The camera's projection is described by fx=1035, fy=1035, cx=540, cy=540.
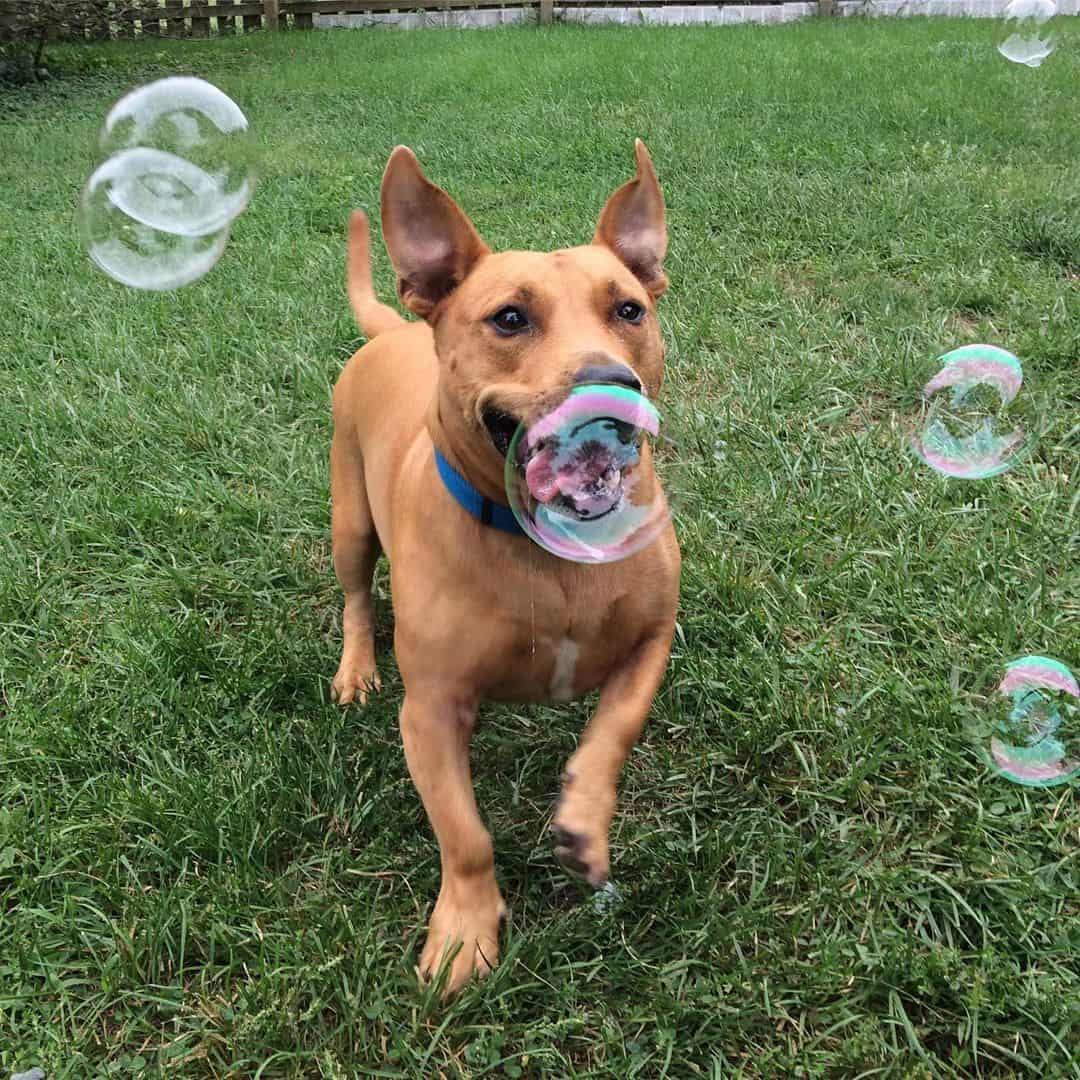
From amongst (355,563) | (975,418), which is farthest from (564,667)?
(975,418)

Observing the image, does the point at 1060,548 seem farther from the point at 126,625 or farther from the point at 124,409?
the point at 124,409

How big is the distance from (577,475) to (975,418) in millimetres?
2282

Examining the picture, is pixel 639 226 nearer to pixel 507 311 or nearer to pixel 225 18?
pixel 507 311

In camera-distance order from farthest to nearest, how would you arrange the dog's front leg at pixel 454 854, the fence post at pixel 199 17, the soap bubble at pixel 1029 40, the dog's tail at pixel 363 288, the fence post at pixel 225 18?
the fence post at pixel 225 18 < the fence post at pixel 199 17 < the soap bubble at pixel 1029 40 < the dog's tail at pixel 363 288 < the dog's front leg at pixel 454 854

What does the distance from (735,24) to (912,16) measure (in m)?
2.68

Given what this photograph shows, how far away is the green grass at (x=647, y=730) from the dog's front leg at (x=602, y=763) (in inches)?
11.3

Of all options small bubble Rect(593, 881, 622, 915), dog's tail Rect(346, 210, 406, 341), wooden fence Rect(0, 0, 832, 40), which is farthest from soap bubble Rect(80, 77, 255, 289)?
wooden fence Rect(0, 0, 832, 40)

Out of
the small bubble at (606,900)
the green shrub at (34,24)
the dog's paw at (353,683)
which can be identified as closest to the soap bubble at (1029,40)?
the dog's paw at (353,683)

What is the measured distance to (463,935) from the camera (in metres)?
2.16

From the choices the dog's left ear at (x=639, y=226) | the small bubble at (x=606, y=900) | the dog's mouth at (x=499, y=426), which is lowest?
the small bubble at (x=606, y=900)

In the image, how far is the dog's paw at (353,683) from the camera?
3.09 m

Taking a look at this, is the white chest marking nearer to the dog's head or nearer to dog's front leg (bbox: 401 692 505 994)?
dog's front leg (bbox: 401 692 505 994)

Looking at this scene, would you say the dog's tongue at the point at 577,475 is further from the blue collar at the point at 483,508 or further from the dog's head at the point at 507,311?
the blue collar at the point at 483,508

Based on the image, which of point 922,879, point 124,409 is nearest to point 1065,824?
point 922,879
